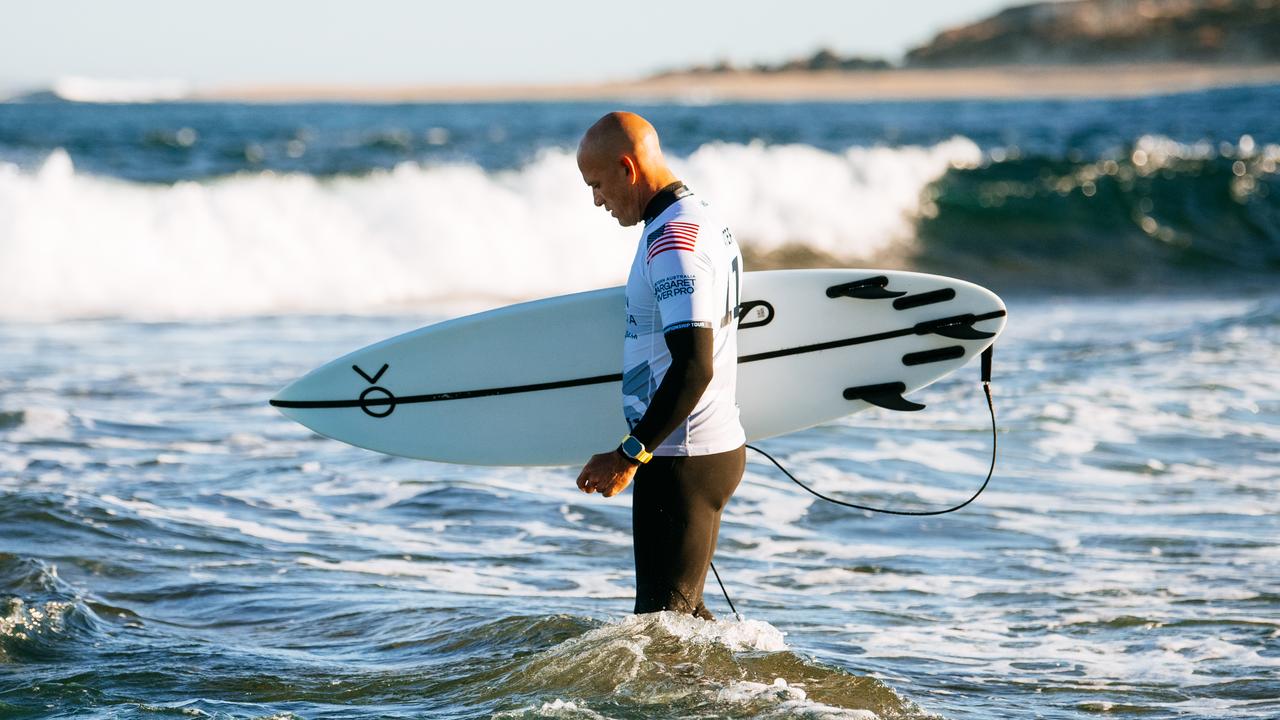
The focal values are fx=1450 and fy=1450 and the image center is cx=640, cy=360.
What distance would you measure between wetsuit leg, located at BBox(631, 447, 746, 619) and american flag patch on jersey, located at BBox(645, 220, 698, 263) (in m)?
0.50

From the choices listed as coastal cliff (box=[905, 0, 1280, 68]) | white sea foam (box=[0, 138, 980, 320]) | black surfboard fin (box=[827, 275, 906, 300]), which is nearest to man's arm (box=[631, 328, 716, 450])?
black surfboard fin (box=[827, 275, 906, 300])

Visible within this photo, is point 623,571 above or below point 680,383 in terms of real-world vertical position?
below

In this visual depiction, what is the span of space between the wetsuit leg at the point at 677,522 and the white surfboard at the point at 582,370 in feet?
3.51

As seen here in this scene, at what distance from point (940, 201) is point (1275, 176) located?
534cm

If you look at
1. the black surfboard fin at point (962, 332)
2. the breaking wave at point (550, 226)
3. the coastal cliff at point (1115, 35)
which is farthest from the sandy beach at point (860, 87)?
the black surfboard fin at point (962, 332)

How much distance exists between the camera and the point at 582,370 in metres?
4.47

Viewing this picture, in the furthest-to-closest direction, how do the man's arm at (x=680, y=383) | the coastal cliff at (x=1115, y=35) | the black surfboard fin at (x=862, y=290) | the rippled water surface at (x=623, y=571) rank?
the coastal cliff at (x=1115, y=35) → the black surfboard fin at (x=862, y=290) → the rippled water surface at (x=623, y=571) → the man's arm at (x=680, y=383)

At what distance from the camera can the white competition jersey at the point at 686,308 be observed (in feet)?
10.4

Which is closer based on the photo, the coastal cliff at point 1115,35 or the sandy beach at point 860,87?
the sandy beach at point 860,87

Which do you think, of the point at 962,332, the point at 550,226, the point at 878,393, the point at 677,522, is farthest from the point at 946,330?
the point at 550,226

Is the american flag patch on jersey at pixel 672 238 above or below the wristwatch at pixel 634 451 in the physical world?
above

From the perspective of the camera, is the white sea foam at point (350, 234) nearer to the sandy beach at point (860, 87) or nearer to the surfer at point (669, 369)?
the surfer at point (669, 369)

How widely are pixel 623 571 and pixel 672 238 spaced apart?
2.26 metres

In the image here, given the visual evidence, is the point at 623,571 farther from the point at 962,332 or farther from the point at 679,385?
the point at 679,385
